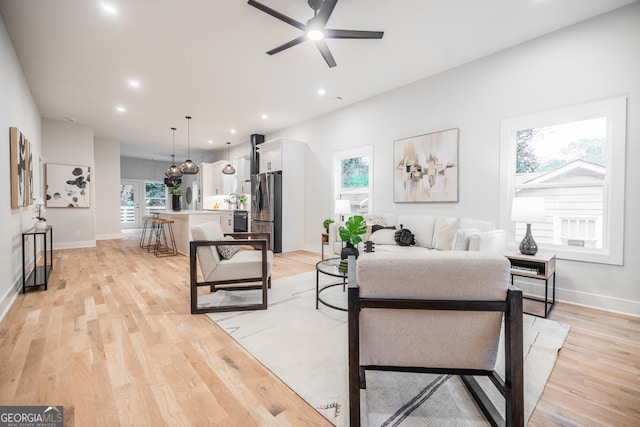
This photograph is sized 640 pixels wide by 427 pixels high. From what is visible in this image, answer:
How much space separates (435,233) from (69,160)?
27.6 feet

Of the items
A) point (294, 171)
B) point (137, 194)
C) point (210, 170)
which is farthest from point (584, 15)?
point (137, 194)

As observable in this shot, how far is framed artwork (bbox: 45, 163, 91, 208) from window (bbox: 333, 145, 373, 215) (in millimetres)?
6302

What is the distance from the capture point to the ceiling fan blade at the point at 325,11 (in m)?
2.31

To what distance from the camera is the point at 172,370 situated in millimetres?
1812

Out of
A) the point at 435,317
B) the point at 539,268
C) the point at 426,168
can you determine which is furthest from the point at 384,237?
the point at 435,317

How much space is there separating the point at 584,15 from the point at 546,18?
1.18 ft

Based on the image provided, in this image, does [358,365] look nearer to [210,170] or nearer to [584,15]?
[584,15]

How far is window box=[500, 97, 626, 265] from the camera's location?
2826mm

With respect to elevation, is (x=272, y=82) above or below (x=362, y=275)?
above

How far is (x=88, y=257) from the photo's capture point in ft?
18.5

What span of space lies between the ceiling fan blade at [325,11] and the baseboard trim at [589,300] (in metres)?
3.65

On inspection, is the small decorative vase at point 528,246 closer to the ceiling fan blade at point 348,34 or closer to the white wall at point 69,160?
the ceiling fan blade at point 348,34

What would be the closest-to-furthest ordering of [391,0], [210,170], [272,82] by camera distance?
[391,0] → [272,82] → [210,170]

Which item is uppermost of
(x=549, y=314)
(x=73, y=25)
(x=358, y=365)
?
(x=73, y=25)
